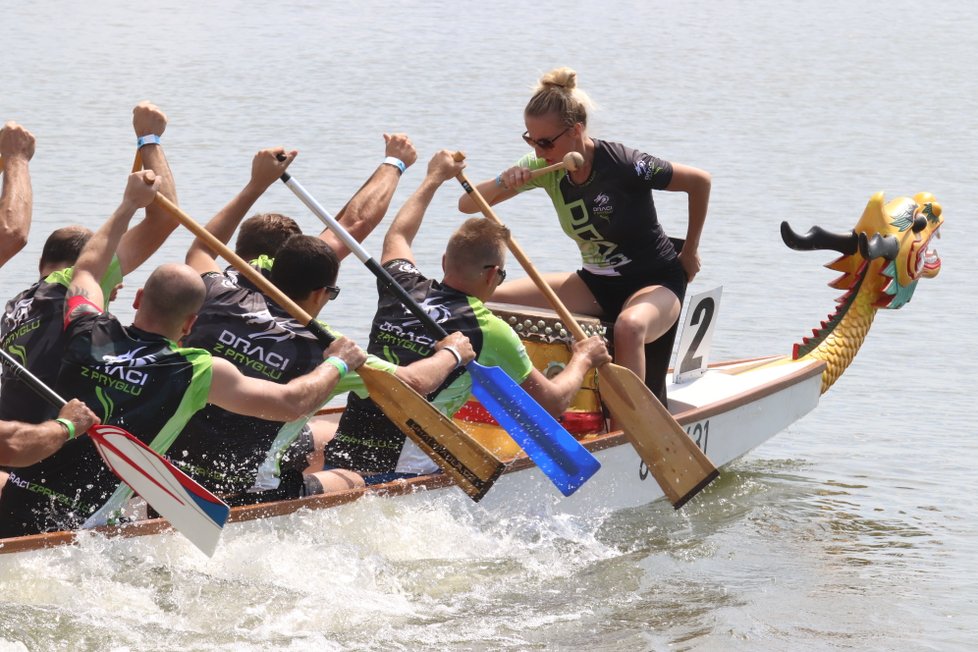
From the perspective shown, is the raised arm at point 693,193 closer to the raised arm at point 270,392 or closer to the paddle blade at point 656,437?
the paddle blade at point 656,437

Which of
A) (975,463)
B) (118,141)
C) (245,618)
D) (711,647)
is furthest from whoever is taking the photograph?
(118,141)

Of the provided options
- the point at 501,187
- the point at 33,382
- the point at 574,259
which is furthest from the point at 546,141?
the point at 574,259

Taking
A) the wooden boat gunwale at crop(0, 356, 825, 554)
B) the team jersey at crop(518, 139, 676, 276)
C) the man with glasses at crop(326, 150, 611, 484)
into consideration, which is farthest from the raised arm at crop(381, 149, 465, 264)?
the wooden boat gunwale at crop(0, 356, 825, 554)

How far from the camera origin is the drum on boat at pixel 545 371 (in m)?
7.15

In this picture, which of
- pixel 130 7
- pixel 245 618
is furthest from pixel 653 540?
pixel 130 7

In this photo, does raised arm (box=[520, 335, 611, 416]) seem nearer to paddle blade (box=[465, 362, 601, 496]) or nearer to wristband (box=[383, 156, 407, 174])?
paddle blade (box=[465, 362, 601, 496])

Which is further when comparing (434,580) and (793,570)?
(793,570)

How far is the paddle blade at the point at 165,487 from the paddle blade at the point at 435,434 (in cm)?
86

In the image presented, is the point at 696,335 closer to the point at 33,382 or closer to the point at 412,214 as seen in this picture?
the point at 412,214

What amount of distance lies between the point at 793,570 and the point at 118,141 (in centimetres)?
1216

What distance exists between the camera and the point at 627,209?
729 centimetres

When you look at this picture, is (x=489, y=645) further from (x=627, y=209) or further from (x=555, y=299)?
(x=627, y=209)

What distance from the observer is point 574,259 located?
44.4 feet

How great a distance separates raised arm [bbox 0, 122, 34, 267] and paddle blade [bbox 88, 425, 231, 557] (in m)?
1.30
